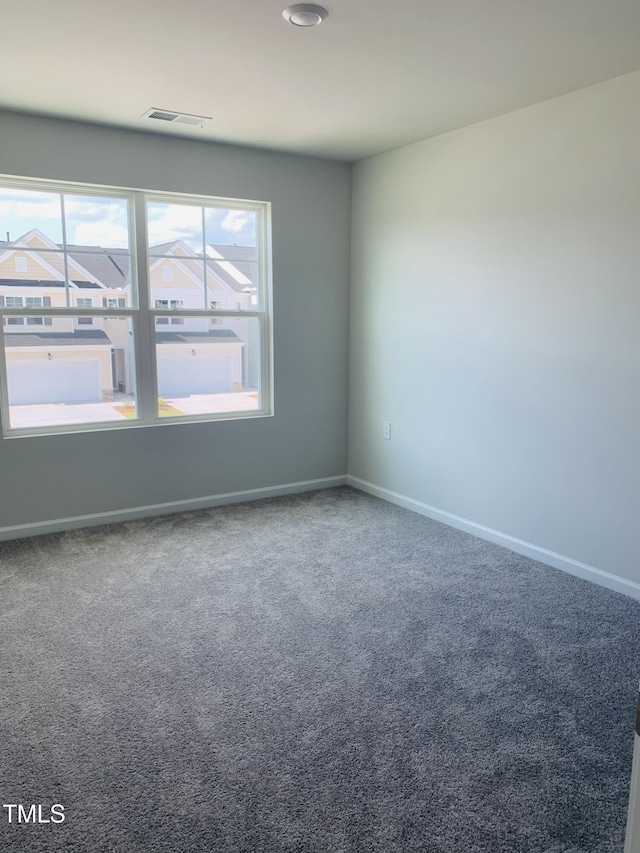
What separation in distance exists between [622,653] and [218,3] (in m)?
3.02

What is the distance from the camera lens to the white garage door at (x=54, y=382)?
12.5 feet

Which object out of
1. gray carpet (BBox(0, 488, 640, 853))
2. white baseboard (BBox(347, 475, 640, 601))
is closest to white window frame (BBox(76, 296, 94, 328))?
gray carpet (BBox(0, 488, 640, 853))

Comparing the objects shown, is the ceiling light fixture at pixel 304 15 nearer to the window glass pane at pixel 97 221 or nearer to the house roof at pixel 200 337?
the window glass pane at pixel 97 221

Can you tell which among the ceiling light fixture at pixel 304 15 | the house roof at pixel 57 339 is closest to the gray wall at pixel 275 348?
the house roof at pixel 57 339

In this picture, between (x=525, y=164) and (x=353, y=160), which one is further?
(x=353, y=160)

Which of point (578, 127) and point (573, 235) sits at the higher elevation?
point (578, 127)

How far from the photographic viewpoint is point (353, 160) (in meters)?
4.67

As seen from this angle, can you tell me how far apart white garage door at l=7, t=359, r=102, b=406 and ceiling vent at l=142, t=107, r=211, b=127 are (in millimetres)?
1534

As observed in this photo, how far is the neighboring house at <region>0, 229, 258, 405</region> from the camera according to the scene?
3.78 meters

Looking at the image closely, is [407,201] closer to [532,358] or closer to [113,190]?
[532,358]

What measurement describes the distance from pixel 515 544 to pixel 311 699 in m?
1.90

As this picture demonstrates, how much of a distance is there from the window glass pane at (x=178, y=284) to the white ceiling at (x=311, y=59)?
2.83 ft

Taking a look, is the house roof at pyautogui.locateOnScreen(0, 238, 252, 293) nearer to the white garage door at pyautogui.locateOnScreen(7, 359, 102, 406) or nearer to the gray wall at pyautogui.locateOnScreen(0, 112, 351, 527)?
the gray wall at pyautogui.locateOnScreen(0, 112, 351, 527)

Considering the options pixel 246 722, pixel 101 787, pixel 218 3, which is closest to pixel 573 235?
pixel 218 3
